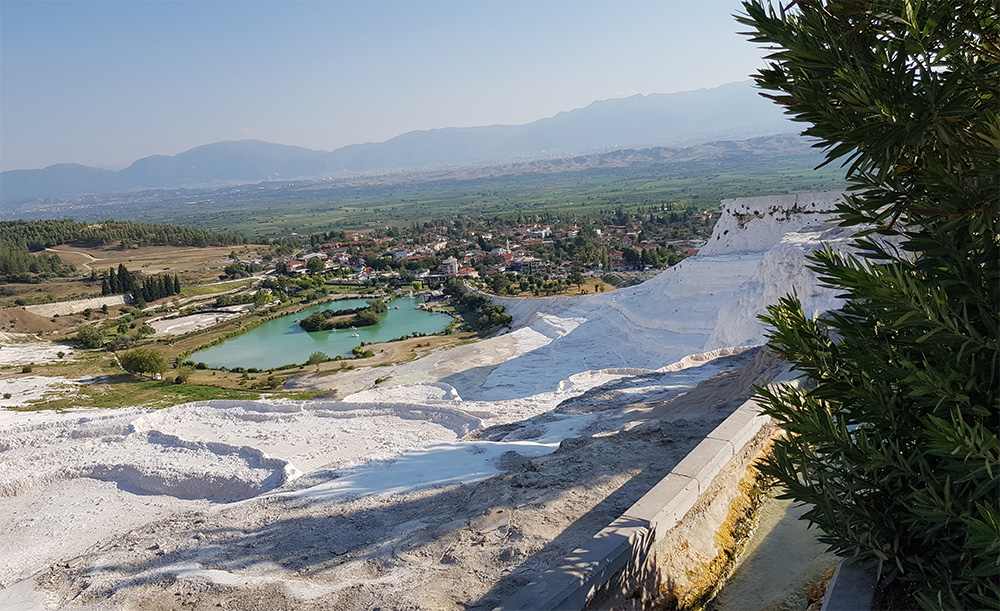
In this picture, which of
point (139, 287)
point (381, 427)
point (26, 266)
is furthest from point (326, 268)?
point (381, 427)

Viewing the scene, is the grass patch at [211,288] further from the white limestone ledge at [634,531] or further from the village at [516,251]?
the white limestone ledge at [634,531]

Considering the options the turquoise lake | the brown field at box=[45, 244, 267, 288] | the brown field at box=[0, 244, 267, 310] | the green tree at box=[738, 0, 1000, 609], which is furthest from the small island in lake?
the green tree at box=[738, 0, 1000, 609]

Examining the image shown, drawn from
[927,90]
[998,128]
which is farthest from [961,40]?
[998,128]

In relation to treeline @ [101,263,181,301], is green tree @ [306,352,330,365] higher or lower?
lower

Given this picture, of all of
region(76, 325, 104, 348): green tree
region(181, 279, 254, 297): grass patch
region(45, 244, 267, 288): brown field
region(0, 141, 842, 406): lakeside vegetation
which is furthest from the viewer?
region(45, 244, 267, 288): brown field

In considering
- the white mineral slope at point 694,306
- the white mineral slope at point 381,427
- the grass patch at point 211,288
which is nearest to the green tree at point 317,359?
the white mineral slope at point 381,427

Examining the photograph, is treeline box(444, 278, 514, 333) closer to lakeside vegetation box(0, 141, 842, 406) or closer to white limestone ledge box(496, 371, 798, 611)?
lakeside vegetation box(0, 141, 842, 406)
